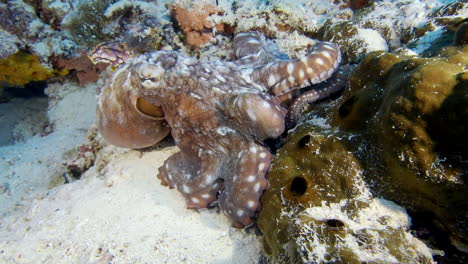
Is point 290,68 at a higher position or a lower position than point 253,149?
higher

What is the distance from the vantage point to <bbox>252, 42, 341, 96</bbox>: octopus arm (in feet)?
8.98

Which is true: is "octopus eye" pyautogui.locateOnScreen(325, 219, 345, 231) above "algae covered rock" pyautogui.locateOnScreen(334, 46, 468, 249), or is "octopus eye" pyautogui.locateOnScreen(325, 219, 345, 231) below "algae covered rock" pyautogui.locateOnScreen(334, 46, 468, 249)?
below

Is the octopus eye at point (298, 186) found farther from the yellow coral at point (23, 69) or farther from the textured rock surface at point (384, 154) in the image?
the yellow coral at point (23, 69)

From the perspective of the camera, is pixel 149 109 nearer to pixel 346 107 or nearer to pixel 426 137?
pixel 346 107

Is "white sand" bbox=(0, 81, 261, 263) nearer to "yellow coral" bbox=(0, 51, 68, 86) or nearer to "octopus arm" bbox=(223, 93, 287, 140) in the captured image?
"octopus arm" bbox=(223, 93, 287, 140)

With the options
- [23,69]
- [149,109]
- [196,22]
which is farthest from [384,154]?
[23,69]

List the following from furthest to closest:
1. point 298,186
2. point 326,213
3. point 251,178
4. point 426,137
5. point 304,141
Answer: point 251,178 → point 304,141 → point 298,186 → point 326,213 → point 426,137

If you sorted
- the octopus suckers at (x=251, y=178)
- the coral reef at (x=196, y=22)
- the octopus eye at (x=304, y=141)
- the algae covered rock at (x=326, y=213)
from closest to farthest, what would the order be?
the algae covered rock at (x=326, y=213), the octopus eye at (x=304, y=141), the octopus suckers at (x=251, y=178), the coral reef at (x=196, y=22)

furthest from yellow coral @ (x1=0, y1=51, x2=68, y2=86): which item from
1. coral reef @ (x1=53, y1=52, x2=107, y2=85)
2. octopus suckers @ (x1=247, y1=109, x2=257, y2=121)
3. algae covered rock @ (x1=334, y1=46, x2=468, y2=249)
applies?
algae covered rock @ (x1=334, y1=46, x2=468, y2=249)

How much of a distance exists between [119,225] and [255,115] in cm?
205

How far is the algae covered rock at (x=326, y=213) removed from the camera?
180cm

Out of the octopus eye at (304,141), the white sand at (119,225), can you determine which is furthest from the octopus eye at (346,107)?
the white sand at (119,225)

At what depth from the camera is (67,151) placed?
17.6 feet

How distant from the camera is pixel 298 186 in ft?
7.61
